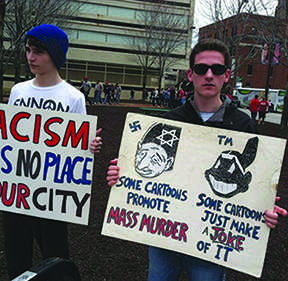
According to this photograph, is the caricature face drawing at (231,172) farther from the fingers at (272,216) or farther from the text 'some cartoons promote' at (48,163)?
the text 'some cartoons promote' at (48,163)

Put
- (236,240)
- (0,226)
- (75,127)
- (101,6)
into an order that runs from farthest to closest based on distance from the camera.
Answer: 1. (101,6)
2. (0,226)
3. (75,127)
4. (236,240)

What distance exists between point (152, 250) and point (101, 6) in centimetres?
4011

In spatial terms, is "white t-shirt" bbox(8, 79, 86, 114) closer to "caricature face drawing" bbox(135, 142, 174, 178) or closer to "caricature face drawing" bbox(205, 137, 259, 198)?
"caricature face drawing" bbox(135, 142, 174, 178)

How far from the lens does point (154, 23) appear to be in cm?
3016

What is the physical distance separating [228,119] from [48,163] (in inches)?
46.4

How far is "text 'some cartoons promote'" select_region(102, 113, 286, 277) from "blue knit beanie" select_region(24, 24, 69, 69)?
2.28 ft

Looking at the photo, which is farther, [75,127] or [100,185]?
[100,185]

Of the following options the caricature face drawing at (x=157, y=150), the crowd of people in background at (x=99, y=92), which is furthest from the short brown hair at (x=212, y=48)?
the crowd of people in background at (x=99, y=92)

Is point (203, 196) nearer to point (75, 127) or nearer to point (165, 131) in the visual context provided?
point (165, 131)

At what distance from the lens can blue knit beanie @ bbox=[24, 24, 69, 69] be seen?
2109mm

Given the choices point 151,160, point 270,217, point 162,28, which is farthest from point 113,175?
point 162,28

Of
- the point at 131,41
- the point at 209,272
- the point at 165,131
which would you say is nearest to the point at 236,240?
the point at 209,272

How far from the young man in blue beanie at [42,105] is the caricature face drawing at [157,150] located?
398 millimetres

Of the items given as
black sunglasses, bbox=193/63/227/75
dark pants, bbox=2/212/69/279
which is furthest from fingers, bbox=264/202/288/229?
dark pants, bbox=2/212/69/279
